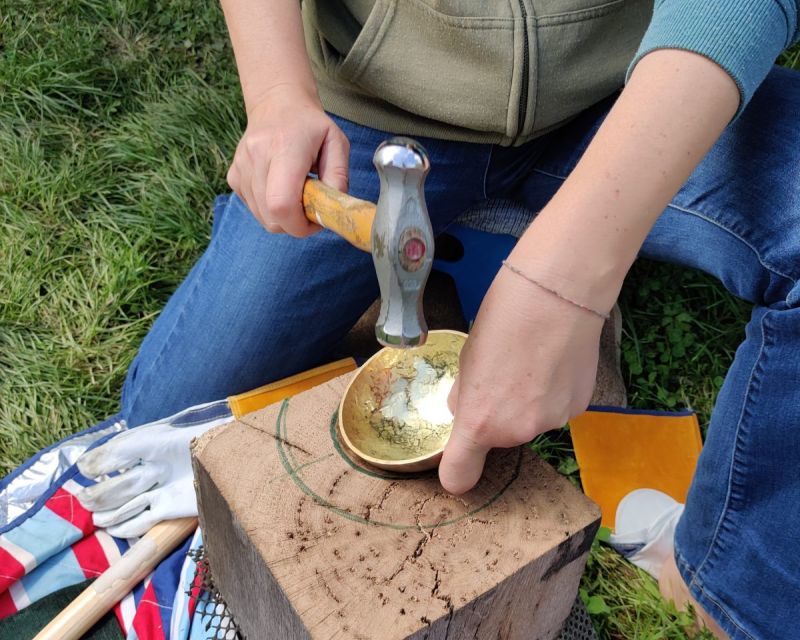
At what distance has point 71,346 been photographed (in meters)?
1.60

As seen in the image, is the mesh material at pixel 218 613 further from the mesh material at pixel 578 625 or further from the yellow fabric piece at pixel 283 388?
the yellow fabric piece at pixel 283 388

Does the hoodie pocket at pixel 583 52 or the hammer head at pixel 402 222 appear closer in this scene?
the hammer head at pixel 402 222

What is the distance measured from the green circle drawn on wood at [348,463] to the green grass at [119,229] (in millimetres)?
432

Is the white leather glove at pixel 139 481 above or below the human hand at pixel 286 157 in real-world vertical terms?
below

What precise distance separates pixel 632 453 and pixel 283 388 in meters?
0.66

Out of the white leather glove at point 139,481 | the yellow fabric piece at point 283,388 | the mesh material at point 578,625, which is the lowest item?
the mesh material at point 578,625

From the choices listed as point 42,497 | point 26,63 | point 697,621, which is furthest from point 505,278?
point 26,63

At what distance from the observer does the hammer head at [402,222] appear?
69 centimetres

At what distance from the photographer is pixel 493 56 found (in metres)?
1.13

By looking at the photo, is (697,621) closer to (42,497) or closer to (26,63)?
(42,497)

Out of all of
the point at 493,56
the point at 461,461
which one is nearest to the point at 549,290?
the point at 461,461

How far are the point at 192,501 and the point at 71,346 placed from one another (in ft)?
1.81

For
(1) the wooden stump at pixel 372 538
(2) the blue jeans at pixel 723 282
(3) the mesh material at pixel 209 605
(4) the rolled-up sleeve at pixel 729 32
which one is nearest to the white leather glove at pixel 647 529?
(2) the blue jeans at pixel 723 282

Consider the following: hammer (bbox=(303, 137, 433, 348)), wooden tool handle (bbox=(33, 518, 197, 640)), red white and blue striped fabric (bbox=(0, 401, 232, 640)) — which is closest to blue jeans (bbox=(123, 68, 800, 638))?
red white and blue striped fabric (bbox=(0, 401, 232, 640))
